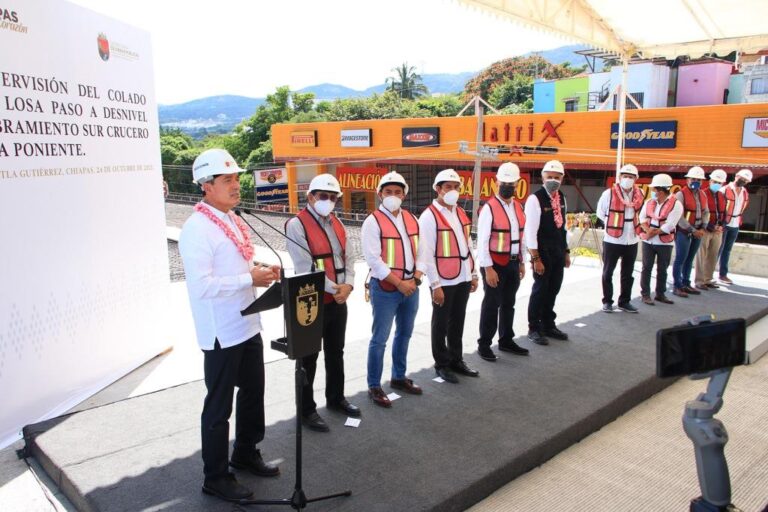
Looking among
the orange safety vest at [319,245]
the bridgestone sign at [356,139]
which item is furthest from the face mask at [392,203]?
the bridgestone sign at [356,139]

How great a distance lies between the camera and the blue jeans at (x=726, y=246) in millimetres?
7129

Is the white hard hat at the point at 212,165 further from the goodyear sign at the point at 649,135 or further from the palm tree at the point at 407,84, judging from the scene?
the palm tree at the point at 407,84

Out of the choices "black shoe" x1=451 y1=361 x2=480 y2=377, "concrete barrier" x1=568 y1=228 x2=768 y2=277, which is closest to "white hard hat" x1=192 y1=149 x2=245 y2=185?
"black shoe" x1=451 y1=361 x2=480 y2=377

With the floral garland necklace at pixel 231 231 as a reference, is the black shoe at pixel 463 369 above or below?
below

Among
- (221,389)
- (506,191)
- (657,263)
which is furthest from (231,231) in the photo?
(657,263)

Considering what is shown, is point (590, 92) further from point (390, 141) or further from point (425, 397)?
point (425, 397)

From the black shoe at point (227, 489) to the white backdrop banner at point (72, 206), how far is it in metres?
1.76

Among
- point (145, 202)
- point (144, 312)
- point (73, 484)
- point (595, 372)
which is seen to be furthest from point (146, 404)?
point (595, 372)

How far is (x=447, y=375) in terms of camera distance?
4.07m

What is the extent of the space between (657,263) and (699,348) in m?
5.06

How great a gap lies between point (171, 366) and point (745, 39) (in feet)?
24.2

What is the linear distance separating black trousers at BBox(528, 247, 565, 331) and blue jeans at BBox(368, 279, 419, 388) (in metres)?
1.63

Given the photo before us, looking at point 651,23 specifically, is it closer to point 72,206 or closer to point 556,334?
point 556,334

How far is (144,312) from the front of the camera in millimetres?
4785
